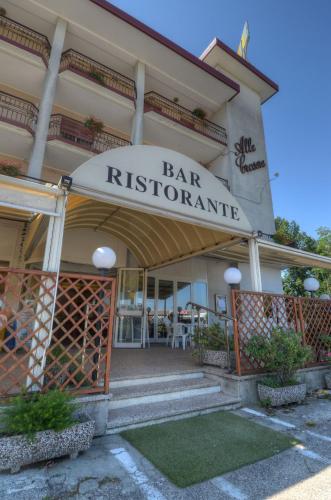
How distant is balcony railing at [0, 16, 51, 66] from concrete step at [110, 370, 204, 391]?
9.69 metres

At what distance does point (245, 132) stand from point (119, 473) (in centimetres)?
1384

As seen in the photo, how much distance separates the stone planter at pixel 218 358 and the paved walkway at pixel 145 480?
204 cm

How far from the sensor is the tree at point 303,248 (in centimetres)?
2358

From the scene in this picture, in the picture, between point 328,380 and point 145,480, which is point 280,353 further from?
point 145,480

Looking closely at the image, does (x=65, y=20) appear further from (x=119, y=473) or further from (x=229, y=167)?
(x=119, y=473)

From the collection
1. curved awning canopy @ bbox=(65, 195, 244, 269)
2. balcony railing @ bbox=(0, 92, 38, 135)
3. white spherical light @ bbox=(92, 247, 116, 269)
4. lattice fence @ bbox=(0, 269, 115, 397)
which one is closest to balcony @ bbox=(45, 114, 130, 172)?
balcony railing @ bbox=(0, 92, 38, 135)

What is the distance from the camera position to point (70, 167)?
8.73 meters

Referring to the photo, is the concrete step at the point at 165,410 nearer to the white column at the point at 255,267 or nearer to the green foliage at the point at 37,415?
the green foliage at the point at 37,415

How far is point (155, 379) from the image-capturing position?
4461 mm

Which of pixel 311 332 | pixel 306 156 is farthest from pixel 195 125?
pixel 311 332

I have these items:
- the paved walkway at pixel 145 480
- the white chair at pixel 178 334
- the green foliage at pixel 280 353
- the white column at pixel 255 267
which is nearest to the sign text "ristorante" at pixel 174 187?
the white column at pixel 255 267

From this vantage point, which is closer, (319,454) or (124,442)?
(319,454)

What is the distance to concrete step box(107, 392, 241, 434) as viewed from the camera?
10.9 ft

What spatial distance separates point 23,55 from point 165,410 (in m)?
10.3
